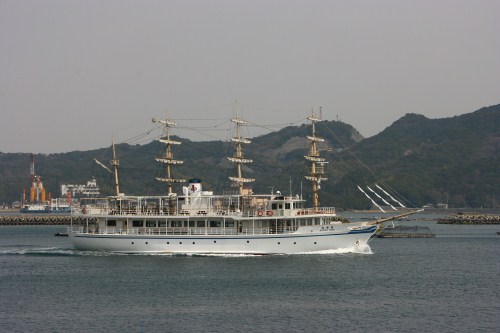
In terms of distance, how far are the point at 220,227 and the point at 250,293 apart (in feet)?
61.7

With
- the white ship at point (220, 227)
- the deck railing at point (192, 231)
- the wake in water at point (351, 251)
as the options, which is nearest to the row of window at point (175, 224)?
the white ship at point (220, 227)

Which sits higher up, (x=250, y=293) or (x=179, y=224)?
(x=179, y=224)

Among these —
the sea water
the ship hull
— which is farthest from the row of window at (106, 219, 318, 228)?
the sea water

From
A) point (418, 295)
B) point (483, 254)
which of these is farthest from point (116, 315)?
point (483, 254)

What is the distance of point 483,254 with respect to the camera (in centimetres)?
7225

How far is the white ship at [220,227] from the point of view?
63.7 meters

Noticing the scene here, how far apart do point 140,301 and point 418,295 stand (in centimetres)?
1645

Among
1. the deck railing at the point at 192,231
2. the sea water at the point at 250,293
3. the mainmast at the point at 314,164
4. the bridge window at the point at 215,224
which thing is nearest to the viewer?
the sea water at the point at 250,293

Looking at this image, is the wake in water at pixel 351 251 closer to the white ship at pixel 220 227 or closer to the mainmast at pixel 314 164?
the white ship at pixel 220 227

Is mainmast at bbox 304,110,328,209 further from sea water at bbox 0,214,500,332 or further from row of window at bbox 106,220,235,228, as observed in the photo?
row of window at bbox 106,220,235,228

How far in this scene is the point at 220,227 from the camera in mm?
65188

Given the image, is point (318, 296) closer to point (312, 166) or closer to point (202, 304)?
point (202, 304)

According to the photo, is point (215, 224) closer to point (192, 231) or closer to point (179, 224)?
point (192, 231)

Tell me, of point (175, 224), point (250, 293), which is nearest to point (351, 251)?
point (175, 224)
